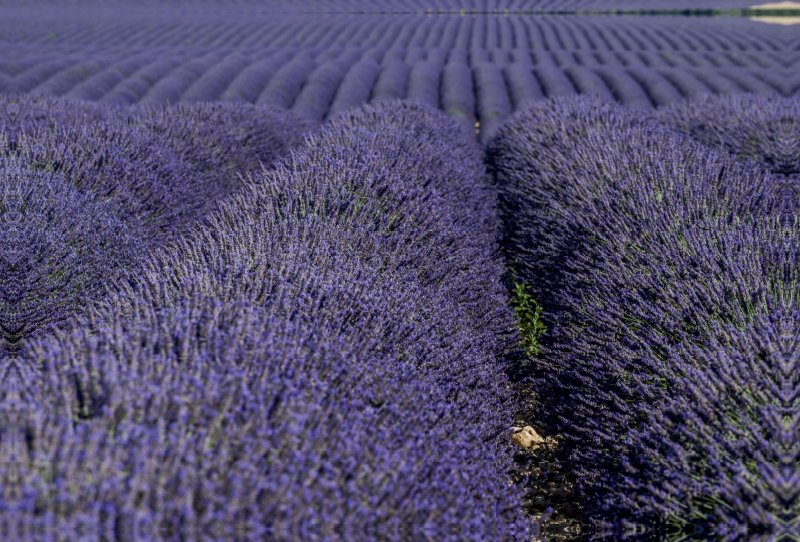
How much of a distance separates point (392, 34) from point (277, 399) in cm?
1872

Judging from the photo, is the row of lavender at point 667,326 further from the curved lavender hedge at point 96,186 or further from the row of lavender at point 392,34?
the row of lavender at point 392,34

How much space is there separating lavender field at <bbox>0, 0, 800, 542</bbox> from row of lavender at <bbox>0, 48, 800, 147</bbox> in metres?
2.37

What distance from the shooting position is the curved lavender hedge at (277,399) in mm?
1297

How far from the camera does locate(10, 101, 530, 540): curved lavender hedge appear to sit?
1.30 m

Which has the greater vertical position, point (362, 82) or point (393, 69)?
point (393, 69)

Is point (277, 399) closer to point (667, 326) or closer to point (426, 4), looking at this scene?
point (667, 326)

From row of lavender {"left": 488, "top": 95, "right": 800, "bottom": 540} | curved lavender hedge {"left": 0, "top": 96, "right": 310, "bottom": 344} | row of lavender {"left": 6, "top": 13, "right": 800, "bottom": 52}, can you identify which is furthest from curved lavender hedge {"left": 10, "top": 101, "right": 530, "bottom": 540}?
row of lavender {"left": 6, "top": 13, "right": 800, "bottom": 52}

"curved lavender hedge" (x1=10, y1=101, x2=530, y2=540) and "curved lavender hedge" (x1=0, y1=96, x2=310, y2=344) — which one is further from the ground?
"curved lavender hedge" (x1=10, y1=101, x2=530, y2=540)

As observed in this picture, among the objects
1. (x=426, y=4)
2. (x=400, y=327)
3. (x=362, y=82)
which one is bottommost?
(x=362, y=82)

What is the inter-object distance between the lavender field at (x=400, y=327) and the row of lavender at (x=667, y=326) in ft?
0.05

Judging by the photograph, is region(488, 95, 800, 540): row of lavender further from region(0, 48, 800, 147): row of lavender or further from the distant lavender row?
the distant lavender row

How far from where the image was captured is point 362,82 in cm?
1041

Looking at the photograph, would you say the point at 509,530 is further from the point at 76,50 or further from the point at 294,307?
the point at 76,50

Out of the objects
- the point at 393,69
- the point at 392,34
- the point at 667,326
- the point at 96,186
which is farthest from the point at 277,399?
the point at 392,34
